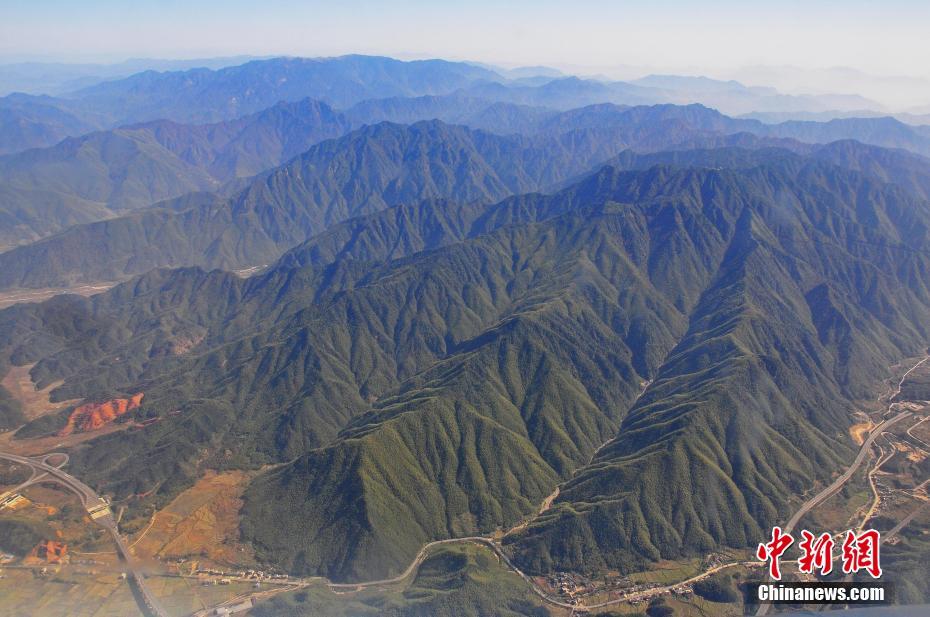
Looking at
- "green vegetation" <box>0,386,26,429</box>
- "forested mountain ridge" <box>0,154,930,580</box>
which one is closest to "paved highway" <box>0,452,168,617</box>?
"forested mountain ridge" <box>0,154,930,580</box>

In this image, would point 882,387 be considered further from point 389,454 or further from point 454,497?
point 389,454

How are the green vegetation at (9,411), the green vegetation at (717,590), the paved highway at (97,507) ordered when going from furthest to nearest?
the green vegetation at (9,411)
the paved highway at (97,507)
the green vegetation at (717,590)

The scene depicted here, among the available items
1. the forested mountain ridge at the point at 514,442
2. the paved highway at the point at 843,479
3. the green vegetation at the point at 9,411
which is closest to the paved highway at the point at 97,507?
the forested mountain ridge at the point at 514,442

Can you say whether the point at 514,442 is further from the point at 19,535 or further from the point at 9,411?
the point at 9,411

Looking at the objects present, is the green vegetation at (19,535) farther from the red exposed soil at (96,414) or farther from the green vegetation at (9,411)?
the green vegetation at (9,411)

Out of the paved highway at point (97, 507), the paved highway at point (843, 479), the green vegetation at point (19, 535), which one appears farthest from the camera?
the paved highway at point (843, 479)

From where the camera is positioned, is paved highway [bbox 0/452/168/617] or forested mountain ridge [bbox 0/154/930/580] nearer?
paved highway [bbox 0/452/168/617]

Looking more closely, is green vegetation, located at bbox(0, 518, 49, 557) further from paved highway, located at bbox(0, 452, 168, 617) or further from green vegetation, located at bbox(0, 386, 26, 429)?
green vegetation, located at bbox(0, 386, 26, 429)
